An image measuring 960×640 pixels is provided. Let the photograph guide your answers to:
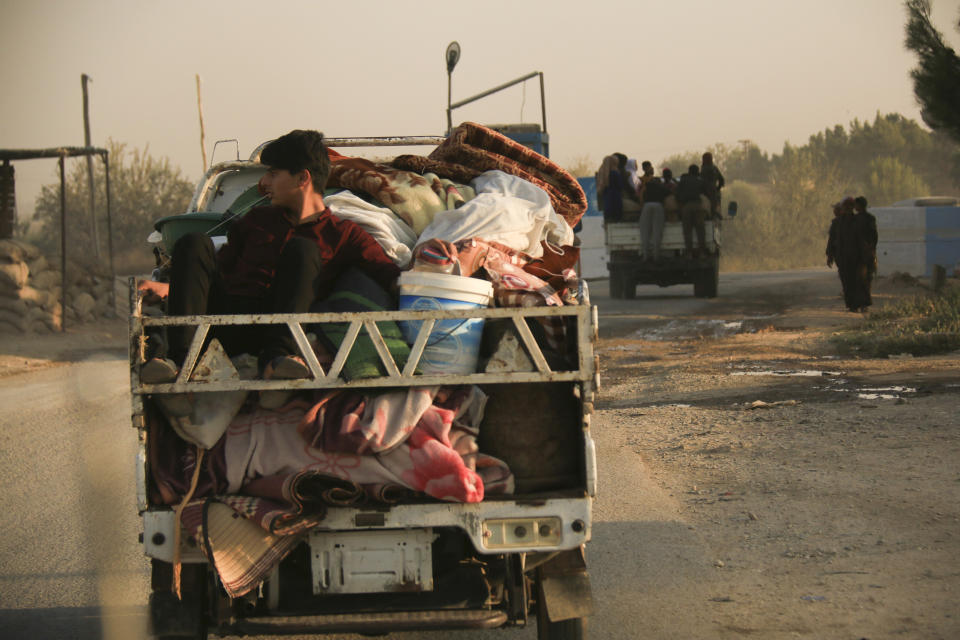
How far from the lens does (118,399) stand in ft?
38.1

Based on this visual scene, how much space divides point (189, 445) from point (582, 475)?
1341mm

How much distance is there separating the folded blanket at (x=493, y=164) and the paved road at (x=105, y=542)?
177 cm

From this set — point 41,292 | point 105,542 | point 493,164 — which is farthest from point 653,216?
point 105,542

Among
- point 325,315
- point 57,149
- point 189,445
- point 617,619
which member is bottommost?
point 617,619

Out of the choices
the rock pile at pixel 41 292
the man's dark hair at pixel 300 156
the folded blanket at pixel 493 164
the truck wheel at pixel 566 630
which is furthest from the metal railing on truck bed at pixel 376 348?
the rock pile at pixel 41 292

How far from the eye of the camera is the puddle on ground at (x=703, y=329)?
16047mm

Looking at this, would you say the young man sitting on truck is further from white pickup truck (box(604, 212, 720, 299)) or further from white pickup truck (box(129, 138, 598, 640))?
white pickup truck (box(604, 212, 720, 299))

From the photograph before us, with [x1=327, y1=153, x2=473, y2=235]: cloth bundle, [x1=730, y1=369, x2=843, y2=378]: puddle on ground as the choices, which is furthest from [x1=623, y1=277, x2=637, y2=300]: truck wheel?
[x1=327, y1=153, x2=473, y2=235]: cloth bundle

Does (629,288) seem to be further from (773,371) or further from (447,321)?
(447,321)

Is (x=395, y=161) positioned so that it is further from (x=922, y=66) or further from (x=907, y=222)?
(x=907, y=222)

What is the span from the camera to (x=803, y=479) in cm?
669

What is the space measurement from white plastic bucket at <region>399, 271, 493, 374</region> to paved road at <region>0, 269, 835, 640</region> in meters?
1.38

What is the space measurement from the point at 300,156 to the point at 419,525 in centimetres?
175

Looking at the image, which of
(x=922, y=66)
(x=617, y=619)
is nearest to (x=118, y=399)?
(x=617, y=619)
